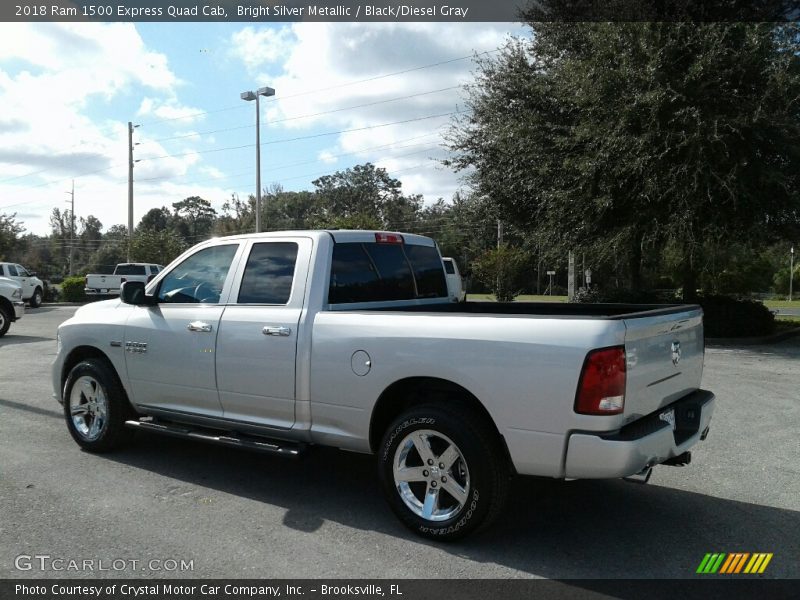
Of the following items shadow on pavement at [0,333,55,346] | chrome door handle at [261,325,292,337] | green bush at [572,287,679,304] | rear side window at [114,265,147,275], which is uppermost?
rear side window at [114,265,147,275]

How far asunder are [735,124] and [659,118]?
147cm

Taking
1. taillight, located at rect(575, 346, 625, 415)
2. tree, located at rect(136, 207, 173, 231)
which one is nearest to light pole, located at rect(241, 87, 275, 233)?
taillight, located at rect(575, 346, 625, 415)

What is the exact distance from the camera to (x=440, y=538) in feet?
13.2

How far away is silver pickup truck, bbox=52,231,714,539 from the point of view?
11.9 ft

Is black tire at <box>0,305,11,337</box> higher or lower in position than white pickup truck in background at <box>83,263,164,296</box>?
lower

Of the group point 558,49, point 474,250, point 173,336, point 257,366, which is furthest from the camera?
point 474,250

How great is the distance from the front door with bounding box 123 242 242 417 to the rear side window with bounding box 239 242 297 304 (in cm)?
19

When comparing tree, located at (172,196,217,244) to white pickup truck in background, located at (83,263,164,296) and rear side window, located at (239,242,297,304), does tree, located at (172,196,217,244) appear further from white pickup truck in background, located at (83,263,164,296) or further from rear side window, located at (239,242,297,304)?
rear side window, located at (239,242,297,304)

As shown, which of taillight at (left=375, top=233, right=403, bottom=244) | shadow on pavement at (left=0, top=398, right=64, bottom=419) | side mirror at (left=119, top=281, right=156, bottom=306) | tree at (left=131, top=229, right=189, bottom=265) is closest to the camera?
taillight at (left=375, top=233, right=403, bottom=244)

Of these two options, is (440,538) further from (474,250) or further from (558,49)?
(474,250)

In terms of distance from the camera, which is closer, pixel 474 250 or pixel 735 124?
pixel 735 124

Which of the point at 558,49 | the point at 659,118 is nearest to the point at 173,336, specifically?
the point at 659,118

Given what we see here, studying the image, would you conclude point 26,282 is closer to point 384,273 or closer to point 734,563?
point 384,273

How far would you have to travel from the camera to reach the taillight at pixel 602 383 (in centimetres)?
351
